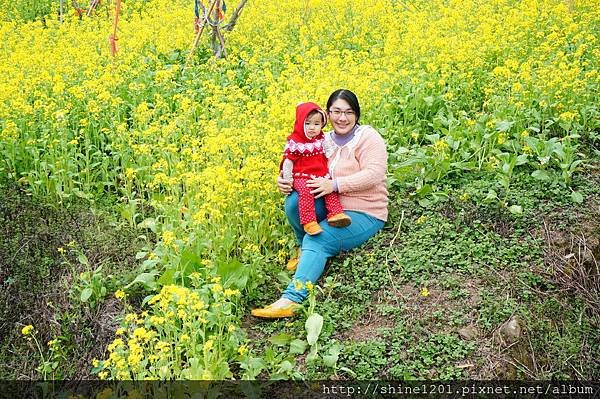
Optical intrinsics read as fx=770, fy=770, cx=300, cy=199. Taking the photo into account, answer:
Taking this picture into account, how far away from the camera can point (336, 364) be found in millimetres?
4031

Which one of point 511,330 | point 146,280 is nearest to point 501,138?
point 511,330

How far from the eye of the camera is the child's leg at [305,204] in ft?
15.5

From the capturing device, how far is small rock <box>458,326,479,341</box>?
4105mm

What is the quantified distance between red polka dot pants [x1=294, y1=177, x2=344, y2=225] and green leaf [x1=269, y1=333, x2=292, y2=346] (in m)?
0.77

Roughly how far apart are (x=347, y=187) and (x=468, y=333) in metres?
1.20

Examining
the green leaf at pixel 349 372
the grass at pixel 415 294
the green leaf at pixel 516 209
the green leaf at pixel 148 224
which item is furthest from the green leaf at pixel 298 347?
the green leaf at pixel 516 209

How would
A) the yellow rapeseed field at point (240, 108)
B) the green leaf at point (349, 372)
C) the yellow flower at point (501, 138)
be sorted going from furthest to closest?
1. the yellow flower at point (501, 138)
2. the yellow rapeseed field at point (240, 108)
3. the green leaf at point (349, 372)

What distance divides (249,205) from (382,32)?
4138mm

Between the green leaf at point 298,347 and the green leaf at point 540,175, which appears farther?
the green leaf at point 540,175

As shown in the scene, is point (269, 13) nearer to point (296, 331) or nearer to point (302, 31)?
point (302, 31)

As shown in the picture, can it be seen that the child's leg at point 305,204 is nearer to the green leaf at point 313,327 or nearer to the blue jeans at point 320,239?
the blue jeans at point 320,239

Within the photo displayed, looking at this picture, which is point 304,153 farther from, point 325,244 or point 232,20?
point 232,20

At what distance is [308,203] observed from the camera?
4742 mm

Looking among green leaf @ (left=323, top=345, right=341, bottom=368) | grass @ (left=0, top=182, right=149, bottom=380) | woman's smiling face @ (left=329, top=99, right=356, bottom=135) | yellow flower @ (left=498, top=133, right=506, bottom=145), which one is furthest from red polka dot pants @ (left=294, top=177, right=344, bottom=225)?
yellow flower @ (left=498, top=133, right=506, bottom=145)
